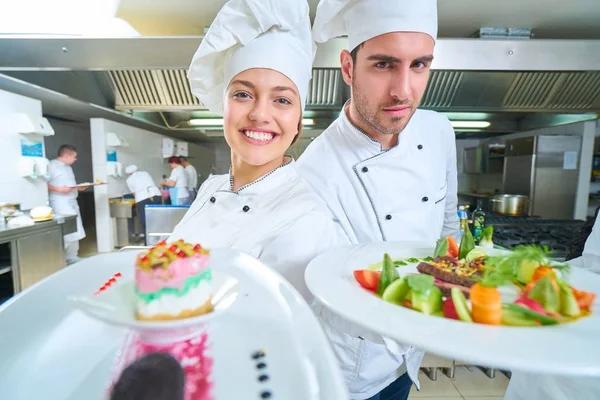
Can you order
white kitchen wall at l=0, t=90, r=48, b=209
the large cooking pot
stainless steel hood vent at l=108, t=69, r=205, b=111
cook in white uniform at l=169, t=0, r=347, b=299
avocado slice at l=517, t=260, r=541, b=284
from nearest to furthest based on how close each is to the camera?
1. avocado slice at l=517, t=260, r=541, b=284
2. cook in white uniform at l=169, t=0, r=347, b=299
3. stainless steel hood vent at l=108, t=69, r=205, b=111
4. the large cooking pot
5. white kitchen wall at l=0, t=90, r=48, b=209

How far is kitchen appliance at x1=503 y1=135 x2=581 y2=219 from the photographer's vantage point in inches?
196

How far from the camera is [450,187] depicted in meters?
1.76

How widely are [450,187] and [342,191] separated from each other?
0.79m

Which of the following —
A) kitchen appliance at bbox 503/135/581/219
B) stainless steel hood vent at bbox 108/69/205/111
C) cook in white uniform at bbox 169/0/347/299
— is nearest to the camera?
cook in white uniform at bbox 169/0/347/299

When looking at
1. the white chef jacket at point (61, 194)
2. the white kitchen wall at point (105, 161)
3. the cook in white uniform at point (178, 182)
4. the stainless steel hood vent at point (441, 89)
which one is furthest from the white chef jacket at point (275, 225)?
the white kitchen wall at point (105, 161)

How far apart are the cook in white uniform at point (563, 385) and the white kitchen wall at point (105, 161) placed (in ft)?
25.3

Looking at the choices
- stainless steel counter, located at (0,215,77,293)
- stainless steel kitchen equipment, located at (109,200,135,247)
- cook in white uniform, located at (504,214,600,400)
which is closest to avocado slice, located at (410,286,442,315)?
cook in white uniform, located at (504,214,600,400)

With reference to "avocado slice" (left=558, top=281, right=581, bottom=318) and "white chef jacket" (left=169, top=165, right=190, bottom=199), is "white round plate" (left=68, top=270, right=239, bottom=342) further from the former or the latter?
"white chef jacket" (left=169, top=165, right=190, bottom=199)

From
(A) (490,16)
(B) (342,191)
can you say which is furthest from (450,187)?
(A) (490,16)

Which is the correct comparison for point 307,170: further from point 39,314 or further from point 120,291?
point 39,314

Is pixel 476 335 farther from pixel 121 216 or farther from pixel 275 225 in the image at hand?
pixel 121 216

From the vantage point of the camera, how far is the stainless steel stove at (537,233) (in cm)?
291

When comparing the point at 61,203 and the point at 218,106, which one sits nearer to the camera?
the point at 218,106

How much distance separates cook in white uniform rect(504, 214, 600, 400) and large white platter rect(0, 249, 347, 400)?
88cm
